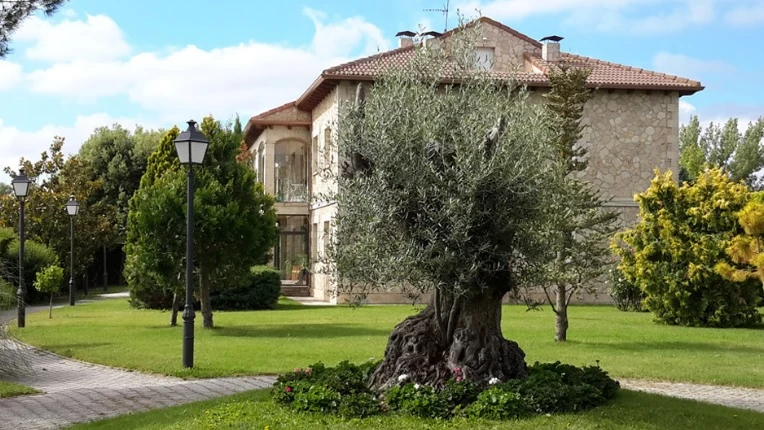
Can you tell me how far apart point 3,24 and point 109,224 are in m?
26.1

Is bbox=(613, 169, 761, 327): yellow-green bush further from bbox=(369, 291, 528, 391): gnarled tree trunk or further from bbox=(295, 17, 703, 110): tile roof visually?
bbox=(369, 291, 528, 391): gnarled tree trunk

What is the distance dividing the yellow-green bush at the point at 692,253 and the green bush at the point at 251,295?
993 cm

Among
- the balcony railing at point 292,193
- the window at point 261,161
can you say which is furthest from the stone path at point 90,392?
the window at point 261,161

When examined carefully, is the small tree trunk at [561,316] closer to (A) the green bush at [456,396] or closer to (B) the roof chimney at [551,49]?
(A) the green bush at [456,396]

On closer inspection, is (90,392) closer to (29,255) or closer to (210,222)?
(210,222)

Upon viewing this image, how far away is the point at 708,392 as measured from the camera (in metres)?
10.6

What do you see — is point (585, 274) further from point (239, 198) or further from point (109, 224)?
point (109, 224)

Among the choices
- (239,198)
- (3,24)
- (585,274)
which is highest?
(3,24)

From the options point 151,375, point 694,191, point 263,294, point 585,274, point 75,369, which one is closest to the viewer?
point 151,375

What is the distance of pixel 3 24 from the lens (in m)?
11.3

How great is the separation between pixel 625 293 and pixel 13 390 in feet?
57.5

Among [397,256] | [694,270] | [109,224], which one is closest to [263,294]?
[694,270]

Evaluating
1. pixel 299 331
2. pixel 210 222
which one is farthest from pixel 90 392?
pixel 299 331

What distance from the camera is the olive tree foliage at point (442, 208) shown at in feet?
28.0
